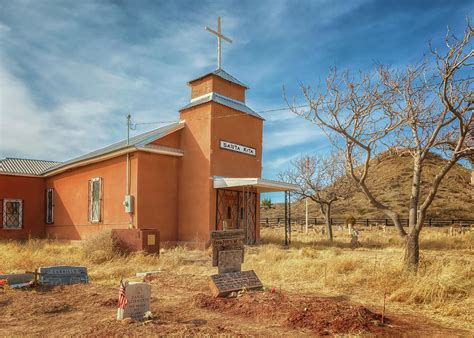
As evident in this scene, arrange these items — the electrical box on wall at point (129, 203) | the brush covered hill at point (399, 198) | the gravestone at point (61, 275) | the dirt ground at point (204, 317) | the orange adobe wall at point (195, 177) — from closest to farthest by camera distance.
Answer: the dirt ground at point (204, 317), the gravestone at point (61, 275), the electrical box on wall at point (129, 203), the orange adobe wall at point (195, 177), the brush covered hill at point (399, 198)

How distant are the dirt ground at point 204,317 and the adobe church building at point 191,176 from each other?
9596 millimetres

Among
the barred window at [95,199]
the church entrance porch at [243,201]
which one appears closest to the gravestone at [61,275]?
the church entrance porch at [243,201]

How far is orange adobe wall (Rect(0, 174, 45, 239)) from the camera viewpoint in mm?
24719

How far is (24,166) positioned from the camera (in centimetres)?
2755

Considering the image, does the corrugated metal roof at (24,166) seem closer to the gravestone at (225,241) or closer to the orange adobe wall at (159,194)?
the orange adobe wall at (159,194)

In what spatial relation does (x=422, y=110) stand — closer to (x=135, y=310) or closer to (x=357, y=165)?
(x=357, y=165)

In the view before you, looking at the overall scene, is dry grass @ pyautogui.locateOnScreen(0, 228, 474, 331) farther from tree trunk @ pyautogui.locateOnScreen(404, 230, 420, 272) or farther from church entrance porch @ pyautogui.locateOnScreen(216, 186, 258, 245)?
church entrance porch @ pyautogui.locateOnScreen(216, 186, 258, 245)

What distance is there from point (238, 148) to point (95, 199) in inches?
296

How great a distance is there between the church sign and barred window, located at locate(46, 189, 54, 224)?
12486 mm

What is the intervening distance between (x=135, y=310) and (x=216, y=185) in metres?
11.8

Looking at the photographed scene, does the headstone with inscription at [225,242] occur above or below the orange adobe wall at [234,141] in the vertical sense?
below

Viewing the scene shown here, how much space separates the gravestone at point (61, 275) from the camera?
Answer: 30.5 feet

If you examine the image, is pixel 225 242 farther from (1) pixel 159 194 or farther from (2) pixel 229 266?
(1) pixel 159 194

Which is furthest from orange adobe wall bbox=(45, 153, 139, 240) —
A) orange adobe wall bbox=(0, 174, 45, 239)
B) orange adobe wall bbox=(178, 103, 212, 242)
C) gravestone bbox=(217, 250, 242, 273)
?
gravestone bbox=(217, 250, 242, 273)
